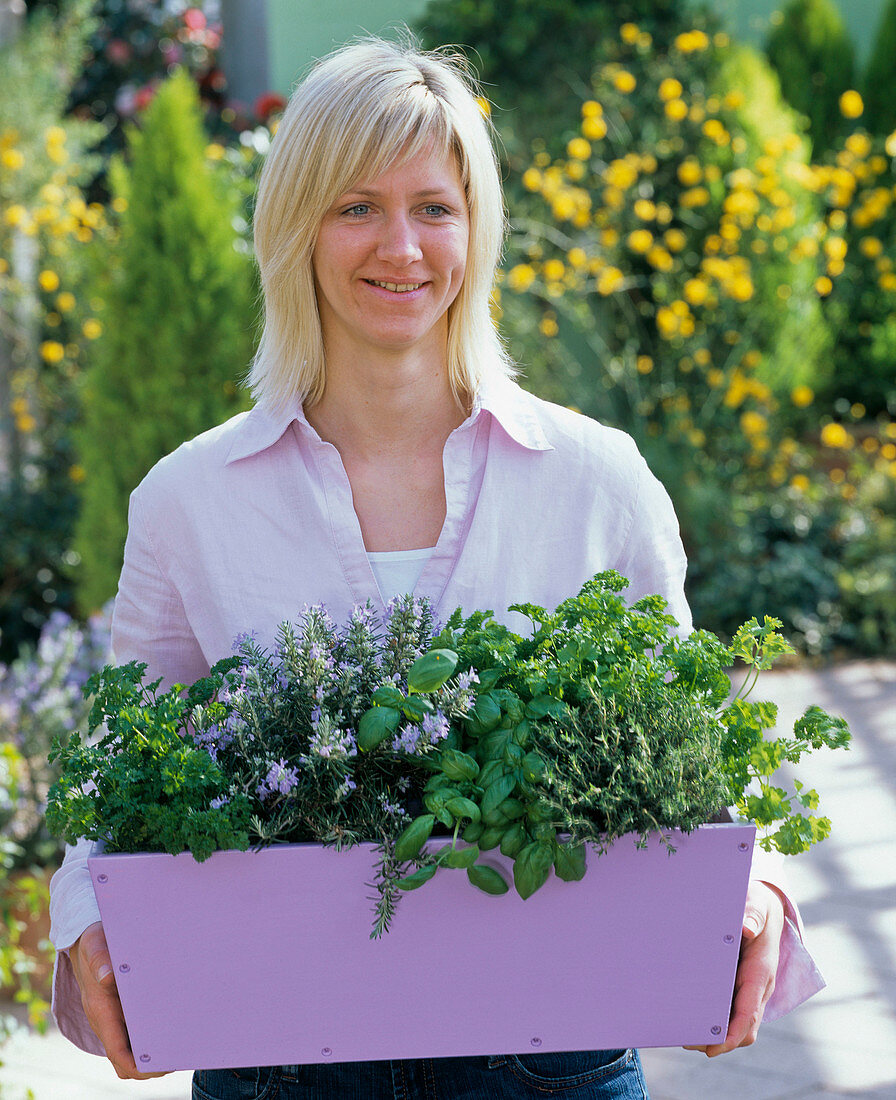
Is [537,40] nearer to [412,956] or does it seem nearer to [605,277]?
[605,277]

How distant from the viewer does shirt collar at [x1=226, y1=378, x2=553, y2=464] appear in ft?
4.87

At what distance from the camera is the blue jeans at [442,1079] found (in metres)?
1.29

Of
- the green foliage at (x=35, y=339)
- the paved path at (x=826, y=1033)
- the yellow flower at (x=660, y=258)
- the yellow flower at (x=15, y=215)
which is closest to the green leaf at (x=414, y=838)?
the paved path at (x=826, y=1033)

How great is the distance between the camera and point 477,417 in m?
1.52

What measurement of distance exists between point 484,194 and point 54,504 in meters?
4.82

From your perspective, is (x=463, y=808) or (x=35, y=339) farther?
(x=35, y=339)

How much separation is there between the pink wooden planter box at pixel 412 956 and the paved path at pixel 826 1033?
144 cm

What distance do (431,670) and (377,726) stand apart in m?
0.07

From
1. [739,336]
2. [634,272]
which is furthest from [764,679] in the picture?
[634,272]

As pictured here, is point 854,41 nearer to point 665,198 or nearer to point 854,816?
point 665,198

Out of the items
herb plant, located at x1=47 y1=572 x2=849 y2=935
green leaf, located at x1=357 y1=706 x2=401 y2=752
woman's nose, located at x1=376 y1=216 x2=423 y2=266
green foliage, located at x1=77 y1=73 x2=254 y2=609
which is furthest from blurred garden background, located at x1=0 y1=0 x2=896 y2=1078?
green leaf, located at x1=357 y1=706 x2=401 y2=752

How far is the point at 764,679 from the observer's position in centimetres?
524

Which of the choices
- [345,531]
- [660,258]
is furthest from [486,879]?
[660,258]

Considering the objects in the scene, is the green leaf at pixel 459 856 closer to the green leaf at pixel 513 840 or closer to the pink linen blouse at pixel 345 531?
the green leaf at pixel 513 840
